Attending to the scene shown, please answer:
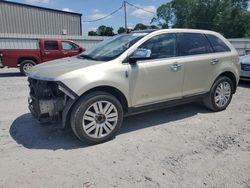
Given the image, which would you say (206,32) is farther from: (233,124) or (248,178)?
(248,178)

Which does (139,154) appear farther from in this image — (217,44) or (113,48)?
(217,44)

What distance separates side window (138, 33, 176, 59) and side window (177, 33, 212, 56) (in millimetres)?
162

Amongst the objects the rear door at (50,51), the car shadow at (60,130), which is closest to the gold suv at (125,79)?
the car shadow at (60,130)

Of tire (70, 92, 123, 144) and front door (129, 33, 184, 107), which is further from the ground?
front door (129, 33, 184, 107)

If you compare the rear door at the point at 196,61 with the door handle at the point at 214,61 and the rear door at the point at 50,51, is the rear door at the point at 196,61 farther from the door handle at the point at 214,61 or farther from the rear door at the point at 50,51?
the rear door at the point at 50,51

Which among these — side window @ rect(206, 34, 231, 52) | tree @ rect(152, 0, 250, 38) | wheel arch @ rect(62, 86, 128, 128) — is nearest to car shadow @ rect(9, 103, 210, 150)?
wheel arch @ rect(62, 86, 128, 128)

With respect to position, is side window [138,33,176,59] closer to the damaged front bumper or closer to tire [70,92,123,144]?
tire [70,92,123,144]

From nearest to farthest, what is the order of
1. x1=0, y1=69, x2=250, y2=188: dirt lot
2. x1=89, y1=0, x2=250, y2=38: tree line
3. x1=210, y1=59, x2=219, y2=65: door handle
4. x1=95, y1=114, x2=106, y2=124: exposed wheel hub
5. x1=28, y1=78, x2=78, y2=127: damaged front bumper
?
1. x1=0, y1=69, x2=250, y2=188: dirt lot
2. x1=28, y1=78, x2=78, y2=127: damaged front bumper
3. x1=95, y1=114, x2=106, y2=124: exposed wheel hub
4. x1=210, y1=59, x2=219, y2=65: door handle
5. x1=89, y1=0, x2=250, y2=38: tree line

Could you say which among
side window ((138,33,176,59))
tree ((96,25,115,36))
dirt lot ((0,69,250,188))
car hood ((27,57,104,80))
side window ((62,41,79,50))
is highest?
tree ((96,25,115,36))

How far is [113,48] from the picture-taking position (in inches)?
162

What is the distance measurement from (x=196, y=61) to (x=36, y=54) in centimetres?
870

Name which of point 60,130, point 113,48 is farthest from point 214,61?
point 60,130

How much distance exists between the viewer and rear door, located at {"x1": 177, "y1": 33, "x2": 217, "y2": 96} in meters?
4.43

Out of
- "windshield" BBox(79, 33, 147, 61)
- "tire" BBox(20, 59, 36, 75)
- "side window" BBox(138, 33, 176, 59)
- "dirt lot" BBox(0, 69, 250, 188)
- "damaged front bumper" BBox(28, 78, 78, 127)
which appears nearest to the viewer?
"dirt lot" BBox(0, 69, 250, 188)
